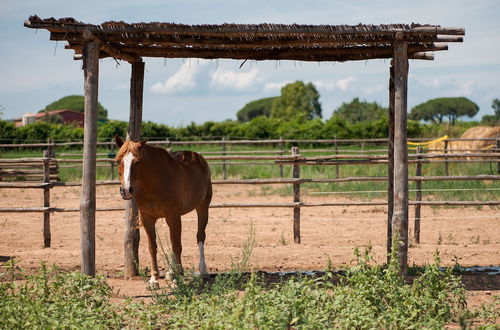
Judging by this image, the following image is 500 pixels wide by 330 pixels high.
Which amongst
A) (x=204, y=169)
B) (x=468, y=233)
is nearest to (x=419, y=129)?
(x=468, y=233)

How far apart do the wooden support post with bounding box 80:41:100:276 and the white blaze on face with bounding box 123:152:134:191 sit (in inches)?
15.2

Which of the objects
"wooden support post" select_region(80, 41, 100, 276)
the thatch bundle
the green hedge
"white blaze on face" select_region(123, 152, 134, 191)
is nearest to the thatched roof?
"wooden support post" select_region(80, 41, 100, 276)

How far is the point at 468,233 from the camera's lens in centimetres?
1134

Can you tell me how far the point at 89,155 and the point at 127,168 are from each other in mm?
487

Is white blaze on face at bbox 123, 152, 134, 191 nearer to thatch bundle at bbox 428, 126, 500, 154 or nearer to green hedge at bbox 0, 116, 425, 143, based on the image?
thatch bundle at bbox 428, 126, 500, 154

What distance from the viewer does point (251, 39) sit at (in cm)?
699

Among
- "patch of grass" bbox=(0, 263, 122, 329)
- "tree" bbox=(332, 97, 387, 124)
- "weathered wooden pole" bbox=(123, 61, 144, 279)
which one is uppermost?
"tree" bbox=(332, 97, 387, 124)

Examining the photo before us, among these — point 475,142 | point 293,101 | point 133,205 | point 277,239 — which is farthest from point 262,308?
point 293,101

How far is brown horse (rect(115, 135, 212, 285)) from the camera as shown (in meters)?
6.62

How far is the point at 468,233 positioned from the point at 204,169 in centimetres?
544

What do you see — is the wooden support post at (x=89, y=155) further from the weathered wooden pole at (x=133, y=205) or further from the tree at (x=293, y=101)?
the tree at (x=293, y=101)

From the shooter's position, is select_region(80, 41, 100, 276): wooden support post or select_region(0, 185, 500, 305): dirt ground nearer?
select_region(80, 41, 100, 276): wooden support post

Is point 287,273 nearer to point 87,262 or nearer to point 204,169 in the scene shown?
point 204,169

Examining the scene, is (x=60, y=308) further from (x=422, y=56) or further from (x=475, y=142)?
(x=475, y=142)
